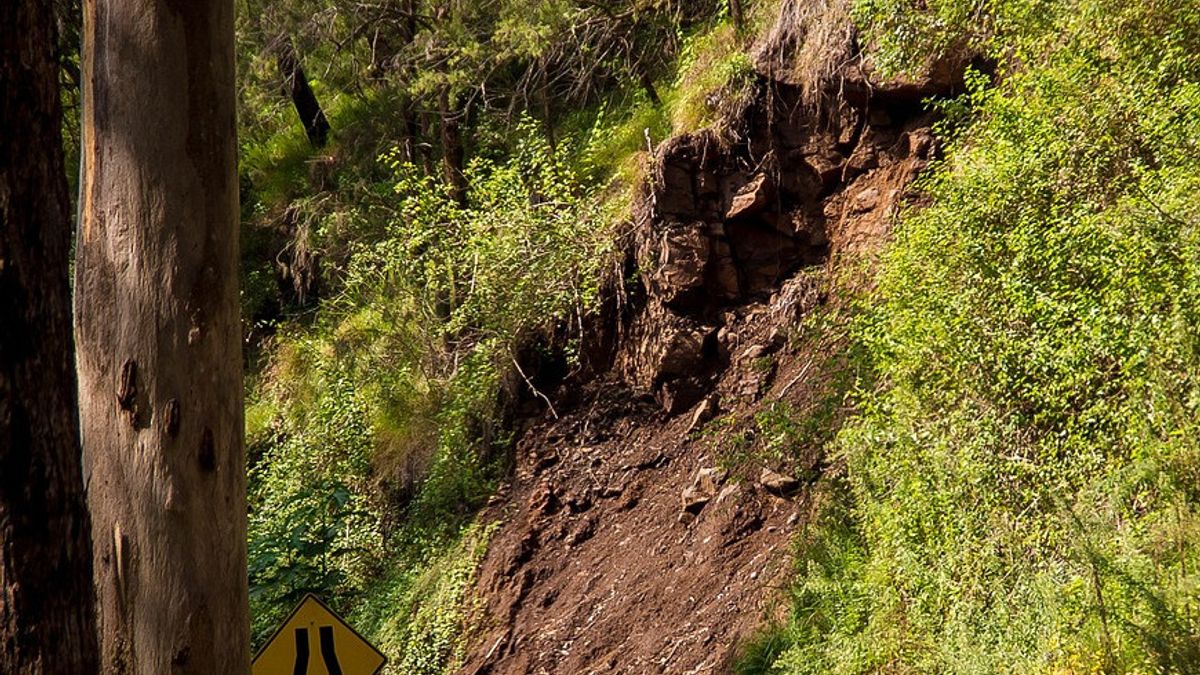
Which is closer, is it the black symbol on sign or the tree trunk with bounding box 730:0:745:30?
the black symbol on sign

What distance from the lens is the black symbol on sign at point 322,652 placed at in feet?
24.9

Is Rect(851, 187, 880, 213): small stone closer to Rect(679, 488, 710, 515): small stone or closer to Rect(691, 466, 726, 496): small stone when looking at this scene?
Rect(691, 466, 726, 496): small stone

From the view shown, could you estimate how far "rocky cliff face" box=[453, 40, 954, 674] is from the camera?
1196cm

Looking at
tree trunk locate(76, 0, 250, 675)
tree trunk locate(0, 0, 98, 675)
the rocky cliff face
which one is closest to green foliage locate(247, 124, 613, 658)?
the rocky cliff face

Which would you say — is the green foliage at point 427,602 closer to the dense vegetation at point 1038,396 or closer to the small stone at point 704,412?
the small stone at point 704,412

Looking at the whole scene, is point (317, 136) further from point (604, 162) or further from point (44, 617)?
point (44, 617)

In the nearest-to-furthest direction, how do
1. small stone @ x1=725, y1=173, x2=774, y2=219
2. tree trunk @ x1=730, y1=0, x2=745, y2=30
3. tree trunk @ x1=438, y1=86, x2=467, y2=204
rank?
small stone @ x1=725, y1=173, x2=774, y2=219, tree trunk @ x1=730, y1=0, x2=745, y2=30, tree trunk @ x1=438, y1=86, x2=467, y2=204

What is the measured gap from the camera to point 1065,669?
6.76m

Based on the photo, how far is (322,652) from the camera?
7.69 meters

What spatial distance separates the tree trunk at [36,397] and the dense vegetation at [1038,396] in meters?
4.85

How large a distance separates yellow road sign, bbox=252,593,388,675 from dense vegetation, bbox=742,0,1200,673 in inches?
125

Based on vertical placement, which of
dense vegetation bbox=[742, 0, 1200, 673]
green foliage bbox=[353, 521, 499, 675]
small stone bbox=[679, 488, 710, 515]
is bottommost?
green foliage bbox=[353, 521, 499, 675]

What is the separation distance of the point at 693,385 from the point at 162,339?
31.3ft

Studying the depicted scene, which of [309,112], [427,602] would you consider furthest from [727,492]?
[309,112]
